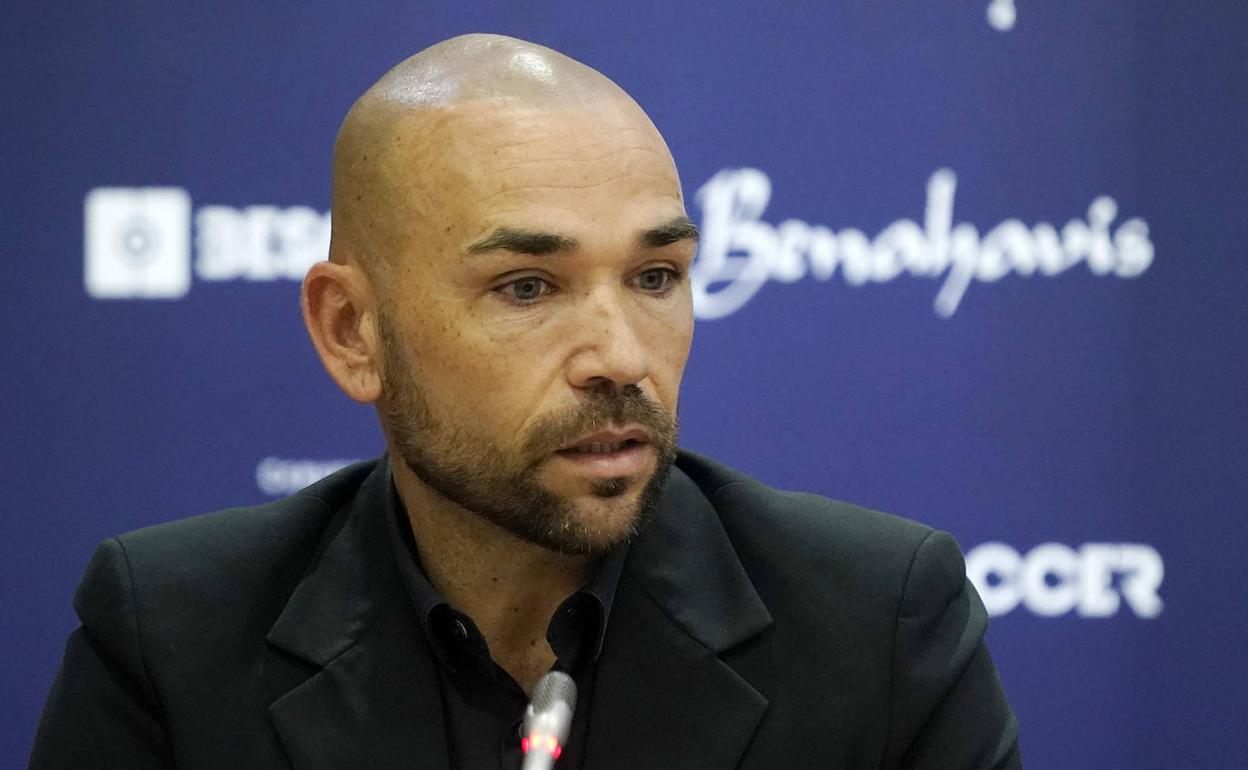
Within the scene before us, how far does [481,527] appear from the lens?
195cm

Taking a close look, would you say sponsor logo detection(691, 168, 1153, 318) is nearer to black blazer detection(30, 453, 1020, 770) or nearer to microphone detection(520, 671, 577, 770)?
black blazer detection(30, 453, 1020, 770)

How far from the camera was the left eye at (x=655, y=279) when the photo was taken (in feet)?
6.02

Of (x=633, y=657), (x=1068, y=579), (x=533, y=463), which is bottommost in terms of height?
(x=1068, y=579)

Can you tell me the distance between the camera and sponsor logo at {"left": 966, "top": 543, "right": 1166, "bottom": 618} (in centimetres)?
299

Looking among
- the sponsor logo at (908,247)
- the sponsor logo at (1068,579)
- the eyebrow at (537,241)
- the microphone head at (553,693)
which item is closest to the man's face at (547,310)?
the eyebrow at (537,241)

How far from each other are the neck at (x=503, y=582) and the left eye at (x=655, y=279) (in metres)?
0.34

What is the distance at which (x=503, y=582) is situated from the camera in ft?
6.48

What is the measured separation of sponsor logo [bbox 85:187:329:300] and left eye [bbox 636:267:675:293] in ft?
4.13

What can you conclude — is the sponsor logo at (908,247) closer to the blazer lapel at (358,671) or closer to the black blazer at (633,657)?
the black blazer at (633,657)

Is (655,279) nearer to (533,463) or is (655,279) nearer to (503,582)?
(533,463)

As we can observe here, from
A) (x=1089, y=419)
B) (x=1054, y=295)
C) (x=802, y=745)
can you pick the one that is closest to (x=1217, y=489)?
(x=1089, y=419)

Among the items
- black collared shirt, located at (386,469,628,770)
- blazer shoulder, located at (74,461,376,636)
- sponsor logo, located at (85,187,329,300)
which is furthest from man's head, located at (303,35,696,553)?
Result: sponsor logo, located at (85,187,329,300)

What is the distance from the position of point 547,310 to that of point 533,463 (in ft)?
0.55

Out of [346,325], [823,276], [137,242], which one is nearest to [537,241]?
[346,325]
